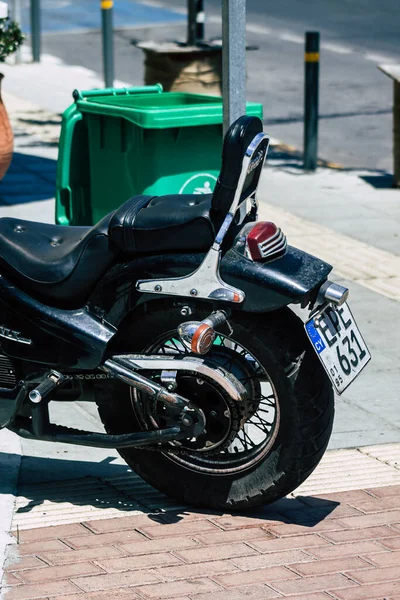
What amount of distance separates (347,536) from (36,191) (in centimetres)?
664

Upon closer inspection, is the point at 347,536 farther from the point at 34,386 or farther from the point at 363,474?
the point at 34,386

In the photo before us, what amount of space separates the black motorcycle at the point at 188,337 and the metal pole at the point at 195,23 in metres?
7.73

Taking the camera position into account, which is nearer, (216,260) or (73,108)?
(216,260)

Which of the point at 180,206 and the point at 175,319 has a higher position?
the point at 180,206

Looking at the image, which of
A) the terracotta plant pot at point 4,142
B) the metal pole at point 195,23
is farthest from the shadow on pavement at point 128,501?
the metal pole at point 195,23

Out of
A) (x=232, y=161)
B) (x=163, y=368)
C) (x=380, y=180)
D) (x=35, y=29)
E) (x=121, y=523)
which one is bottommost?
(x=121, y=523)

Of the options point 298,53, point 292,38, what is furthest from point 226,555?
point 292,38

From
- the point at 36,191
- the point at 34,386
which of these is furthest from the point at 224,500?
the point at 36,191

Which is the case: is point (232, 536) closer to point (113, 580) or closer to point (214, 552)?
point (214, 552)

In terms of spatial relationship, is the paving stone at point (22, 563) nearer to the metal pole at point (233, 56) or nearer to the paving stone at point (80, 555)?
the paving stone at point (80, 555)

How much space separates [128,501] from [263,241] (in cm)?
121

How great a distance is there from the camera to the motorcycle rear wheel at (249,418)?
4.38 metres

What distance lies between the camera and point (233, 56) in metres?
5.35

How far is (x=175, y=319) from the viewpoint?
4.50 meters
